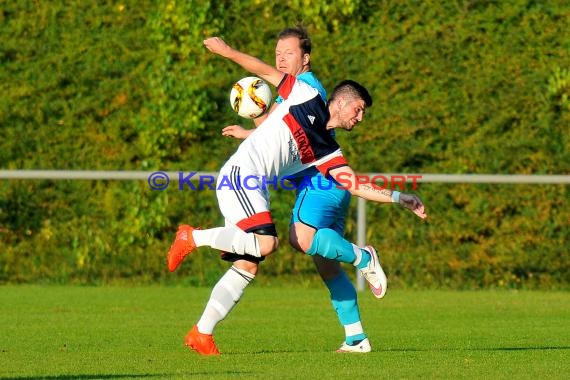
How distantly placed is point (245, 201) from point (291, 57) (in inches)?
45.8

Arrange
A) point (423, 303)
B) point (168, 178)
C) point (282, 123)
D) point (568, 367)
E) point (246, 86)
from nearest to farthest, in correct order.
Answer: point (568, 367) < point (282, 123) < point (246, 86) < point (423, 303) < point (168, 178)

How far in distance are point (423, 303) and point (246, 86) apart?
431cm

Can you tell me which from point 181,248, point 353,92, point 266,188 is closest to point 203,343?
point 181,248

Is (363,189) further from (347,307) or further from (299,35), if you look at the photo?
(299,35)

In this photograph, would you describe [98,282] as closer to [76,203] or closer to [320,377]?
[76,203]

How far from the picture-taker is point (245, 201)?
295 inches

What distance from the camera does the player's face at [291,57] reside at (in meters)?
8.15

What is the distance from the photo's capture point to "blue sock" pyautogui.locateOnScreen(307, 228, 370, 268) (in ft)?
25.0

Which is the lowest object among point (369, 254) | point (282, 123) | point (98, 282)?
point (98, 282)

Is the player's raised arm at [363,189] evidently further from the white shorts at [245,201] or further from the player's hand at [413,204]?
the white shorts at [245,201]

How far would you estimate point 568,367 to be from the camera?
705 cm

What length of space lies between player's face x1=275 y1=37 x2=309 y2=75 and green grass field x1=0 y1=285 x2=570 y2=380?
1.80m

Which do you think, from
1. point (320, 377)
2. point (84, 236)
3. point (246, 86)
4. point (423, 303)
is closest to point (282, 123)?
point (246, 86)

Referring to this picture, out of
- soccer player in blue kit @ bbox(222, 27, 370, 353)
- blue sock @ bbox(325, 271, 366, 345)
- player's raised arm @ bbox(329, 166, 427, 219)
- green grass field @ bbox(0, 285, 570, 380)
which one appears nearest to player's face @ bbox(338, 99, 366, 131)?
soccer player in blue kit @ bbox(222, 27, 370, 353)
